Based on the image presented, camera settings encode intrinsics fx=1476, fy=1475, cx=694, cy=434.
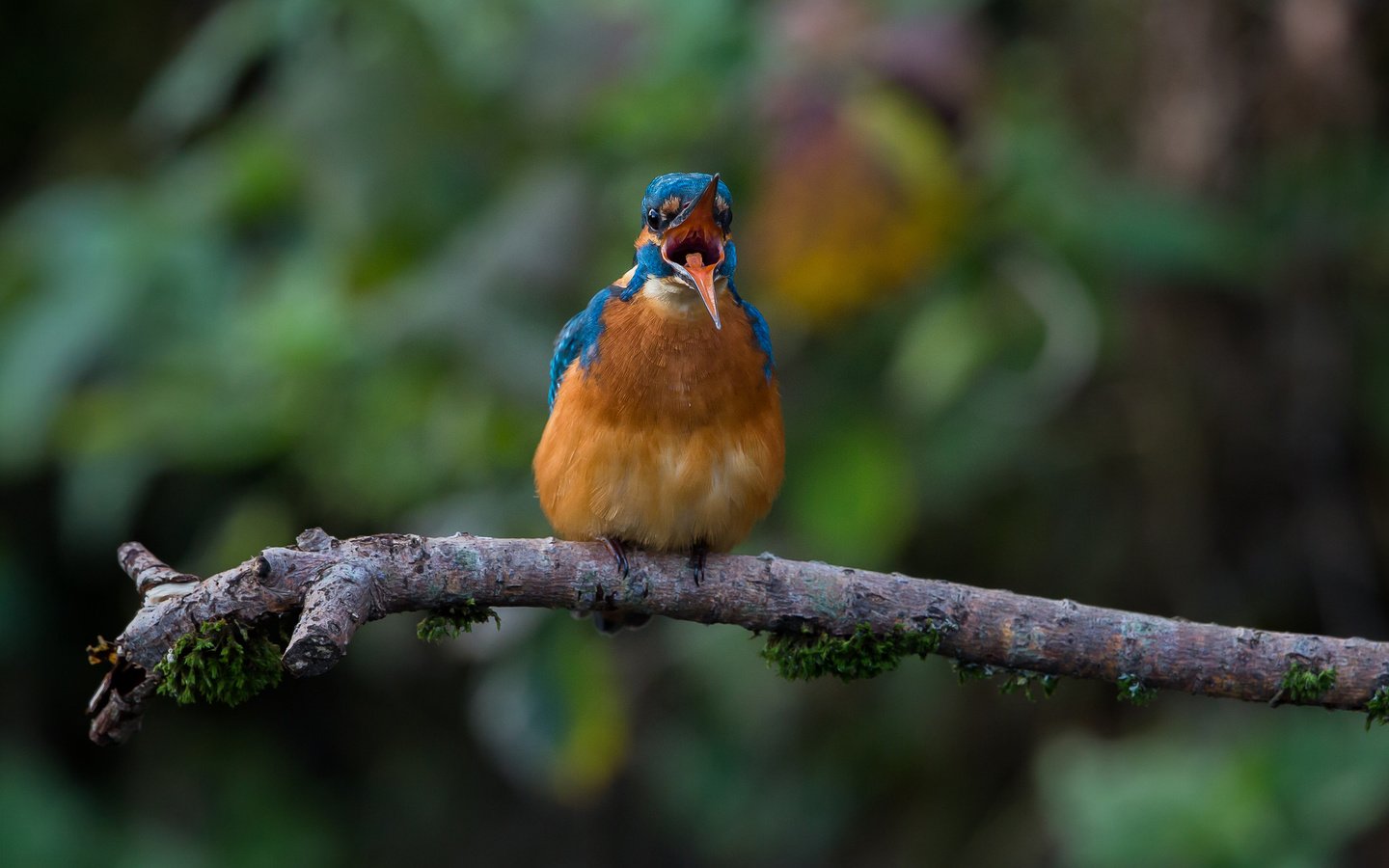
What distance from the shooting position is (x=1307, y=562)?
19.1 feet

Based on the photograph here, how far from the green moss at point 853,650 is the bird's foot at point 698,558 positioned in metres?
0.20

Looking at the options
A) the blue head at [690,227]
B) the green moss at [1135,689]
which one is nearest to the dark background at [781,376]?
Result: the blue head at [690,227]

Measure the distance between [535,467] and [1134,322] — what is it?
3280 millimetres

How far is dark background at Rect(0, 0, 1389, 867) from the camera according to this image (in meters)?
4.89

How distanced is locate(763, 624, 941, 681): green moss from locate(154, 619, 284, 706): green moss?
106cm

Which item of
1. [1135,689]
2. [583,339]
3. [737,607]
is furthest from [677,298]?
[1135,689]

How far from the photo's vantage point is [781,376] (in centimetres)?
523

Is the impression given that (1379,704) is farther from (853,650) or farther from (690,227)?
(690,227)

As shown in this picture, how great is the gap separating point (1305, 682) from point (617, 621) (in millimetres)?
1741

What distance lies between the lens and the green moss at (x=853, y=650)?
295 cm

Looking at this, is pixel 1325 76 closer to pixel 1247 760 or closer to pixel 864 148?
pixel 864 148

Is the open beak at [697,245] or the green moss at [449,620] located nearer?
the green moss at [449,620]

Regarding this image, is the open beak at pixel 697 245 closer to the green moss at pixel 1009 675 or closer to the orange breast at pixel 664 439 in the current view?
the orange breast at pixel 664 439

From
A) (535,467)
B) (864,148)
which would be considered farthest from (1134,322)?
(535,467)
